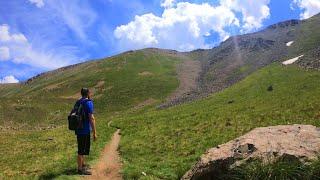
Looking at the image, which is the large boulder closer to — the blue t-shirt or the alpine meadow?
the alpine meadow

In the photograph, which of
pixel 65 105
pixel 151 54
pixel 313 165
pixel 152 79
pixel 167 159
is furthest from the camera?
pixel 151 54

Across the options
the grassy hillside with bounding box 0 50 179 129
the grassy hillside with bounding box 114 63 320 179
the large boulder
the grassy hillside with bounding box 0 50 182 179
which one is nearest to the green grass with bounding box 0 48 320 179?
the grassy hillside with bounding box 114 63 320 179

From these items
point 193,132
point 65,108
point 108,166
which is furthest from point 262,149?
point 65,108

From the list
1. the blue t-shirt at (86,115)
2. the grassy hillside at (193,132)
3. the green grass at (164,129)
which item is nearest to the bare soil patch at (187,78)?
the green grass at (164,129)

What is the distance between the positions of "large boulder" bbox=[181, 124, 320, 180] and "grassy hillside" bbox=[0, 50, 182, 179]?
6904 millimetres

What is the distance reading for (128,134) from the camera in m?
40.7

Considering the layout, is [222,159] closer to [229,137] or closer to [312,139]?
[312,139]

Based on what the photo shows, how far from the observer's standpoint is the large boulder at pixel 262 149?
585 inches

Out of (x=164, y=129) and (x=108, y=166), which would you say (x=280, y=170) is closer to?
(x=108, y=166)

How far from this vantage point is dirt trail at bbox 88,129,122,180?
21.5 m

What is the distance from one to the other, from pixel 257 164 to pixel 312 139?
2.68 m

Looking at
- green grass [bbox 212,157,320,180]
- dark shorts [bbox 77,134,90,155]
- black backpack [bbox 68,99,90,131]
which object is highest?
black backpack [bbox 68,99,90,131]

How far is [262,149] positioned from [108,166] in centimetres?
1044

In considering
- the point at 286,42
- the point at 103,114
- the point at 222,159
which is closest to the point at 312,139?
the point at 222,159
